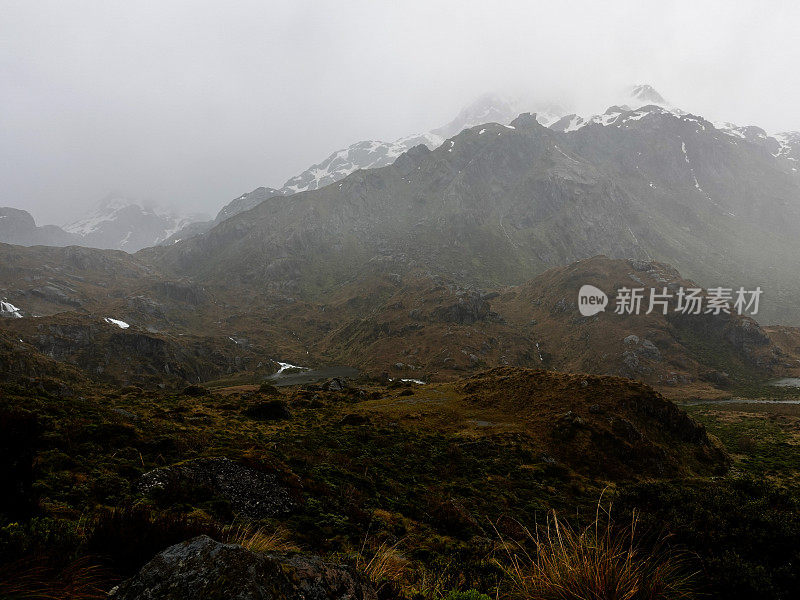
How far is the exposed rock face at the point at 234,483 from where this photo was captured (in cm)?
970

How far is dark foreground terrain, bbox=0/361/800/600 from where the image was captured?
149 inches

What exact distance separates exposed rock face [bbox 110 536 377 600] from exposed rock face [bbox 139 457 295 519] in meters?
7.33

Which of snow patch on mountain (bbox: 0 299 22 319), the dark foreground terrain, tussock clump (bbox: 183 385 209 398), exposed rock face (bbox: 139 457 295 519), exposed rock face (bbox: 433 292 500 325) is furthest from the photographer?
exposed rock face (bbox: 433 292 500 325)

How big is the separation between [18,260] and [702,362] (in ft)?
1104

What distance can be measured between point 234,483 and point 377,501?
242 inches

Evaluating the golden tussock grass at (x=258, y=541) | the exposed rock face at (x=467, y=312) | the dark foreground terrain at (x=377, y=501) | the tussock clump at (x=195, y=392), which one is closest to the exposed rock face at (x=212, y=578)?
the dark foreground terrain at (x=377, y=501)

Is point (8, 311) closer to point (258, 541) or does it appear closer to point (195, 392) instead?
point (195, 392)

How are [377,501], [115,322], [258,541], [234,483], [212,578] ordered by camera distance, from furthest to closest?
[115,322] → [377,501] → [234,483] → [258,541] → [212,578]

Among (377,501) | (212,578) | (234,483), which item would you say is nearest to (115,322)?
(234,483)

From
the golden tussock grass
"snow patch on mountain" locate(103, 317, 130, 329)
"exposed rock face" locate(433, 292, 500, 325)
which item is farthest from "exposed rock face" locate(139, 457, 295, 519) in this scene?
"snow patch on mountain" locate(103, 317, 130, 329)

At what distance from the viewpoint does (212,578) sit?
318 cm

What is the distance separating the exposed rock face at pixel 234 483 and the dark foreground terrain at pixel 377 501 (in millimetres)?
49

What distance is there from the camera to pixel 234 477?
10.7 m

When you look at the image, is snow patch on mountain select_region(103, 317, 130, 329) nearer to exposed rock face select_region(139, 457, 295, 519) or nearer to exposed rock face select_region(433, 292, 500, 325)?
exposed rock face select_region(433, 292, 500, 325)
